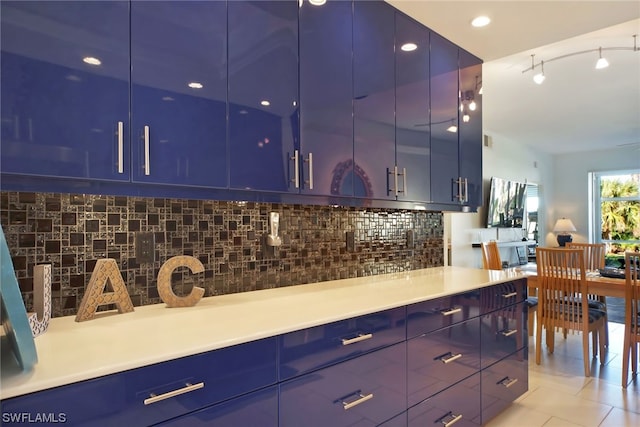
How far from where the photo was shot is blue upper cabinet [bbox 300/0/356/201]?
1854 millimetres

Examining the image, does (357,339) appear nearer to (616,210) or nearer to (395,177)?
(395,177)

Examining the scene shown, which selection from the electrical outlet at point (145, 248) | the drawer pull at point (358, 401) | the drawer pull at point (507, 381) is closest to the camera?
the drawer pull at point (358, 401)

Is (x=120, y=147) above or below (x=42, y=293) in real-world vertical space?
above

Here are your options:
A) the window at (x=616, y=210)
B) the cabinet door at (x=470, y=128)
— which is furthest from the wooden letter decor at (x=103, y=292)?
the window at (x=616, y=210)

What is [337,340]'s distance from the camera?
1489mm

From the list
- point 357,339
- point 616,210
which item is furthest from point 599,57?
point 616,210

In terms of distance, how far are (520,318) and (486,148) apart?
4276 mm

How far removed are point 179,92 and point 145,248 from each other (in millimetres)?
665

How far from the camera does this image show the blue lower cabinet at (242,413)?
110 centimetres

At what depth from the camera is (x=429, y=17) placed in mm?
2395

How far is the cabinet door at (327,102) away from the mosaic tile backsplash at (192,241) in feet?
1.11

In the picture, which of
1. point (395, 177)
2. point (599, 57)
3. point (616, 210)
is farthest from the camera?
point (616, 210)

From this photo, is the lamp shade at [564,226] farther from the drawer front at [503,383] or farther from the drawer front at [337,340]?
the drawer front at [337,340]

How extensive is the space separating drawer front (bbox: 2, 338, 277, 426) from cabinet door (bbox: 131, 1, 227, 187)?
0.66m
